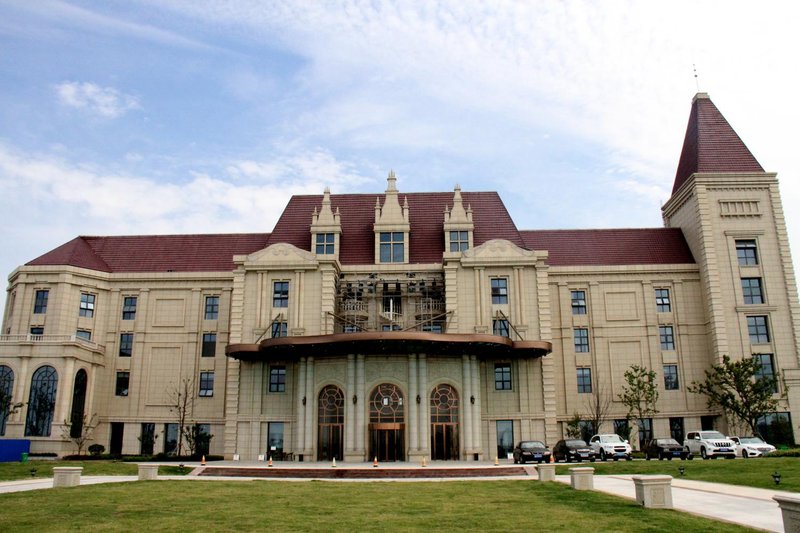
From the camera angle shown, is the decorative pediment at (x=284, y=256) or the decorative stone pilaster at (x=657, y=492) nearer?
the decorative stone pilaster at (x=657, y=492)

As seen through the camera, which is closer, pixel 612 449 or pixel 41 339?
pixel 612 449

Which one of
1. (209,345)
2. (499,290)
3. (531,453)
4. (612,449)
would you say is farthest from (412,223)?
Answer: (612,449)

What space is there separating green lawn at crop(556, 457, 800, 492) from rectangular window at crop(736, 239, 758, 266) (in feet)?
71.6

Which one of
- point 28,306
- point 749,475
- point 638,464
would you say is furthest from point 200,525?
point 28,306

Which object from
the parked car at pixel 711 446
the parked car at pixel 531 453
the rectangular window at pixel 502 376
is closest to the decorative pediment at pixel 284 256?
the rectangular window at pixel 502 376

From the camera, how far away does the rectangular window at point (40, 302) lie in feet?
164

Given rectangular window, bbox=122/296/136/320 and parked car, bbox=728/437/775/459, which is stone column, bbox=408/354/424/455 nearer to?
parked car, bbox=728/437/775/459

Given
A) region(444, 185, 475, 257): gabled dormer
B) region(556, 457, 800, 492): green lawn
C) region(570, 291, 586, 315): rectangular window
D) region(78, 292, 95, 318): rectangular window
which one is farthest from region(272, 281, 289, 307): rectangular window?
region(556, 457, 800, 492): green lawn

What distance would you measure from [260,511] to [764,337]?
134ft

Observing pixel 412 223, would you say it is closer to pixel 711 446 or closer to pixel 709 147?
pixel 709 147

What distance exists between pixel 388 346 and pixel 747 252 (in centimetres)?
2737

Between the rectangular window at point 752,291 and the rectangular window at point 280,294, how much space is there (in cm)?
3200

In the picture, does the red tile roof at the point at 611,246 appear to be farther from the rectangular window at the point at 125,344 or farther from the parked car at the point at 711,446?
the rectangular window at the point at 125,344

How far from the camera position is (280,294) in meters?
47.1
